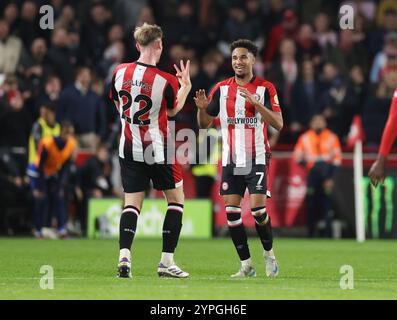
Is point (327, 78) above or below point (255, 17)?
below

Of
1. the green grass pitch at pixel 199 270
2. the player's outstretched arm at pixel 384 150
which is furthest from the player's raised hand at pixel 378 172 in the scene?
the green grass pitch at pixel 199 270

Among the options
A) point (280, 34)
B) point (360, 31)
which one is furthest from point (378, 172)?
point (360, 31)

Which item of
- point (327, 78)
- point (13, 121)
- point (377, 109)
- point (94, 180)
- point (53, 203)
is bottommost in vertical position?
point (53, 203)

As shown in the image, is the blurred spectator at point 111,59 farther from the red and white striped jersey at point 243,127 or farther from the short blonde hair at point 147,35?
the short blonde hair at point 147,35

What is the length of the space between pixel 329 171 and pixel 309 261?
666 cm

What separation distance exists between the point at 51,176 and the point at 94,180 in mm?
1116

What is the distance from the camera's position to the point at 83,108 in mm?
21938

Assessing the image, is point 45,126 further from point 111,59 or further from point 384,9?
point 384,9

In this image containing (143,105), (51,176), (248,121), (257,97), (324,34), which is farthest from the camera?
(324,34)

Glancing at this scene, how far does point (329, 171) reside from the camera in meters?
21.3

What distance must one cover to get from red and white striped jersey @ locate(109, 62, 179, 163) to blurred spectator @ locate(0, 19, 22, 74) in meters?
11.6

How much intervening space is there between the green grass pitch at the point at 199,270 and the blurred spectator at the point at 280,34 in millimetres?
6020

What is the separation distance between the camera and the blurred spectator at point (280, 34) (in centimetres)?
2495
